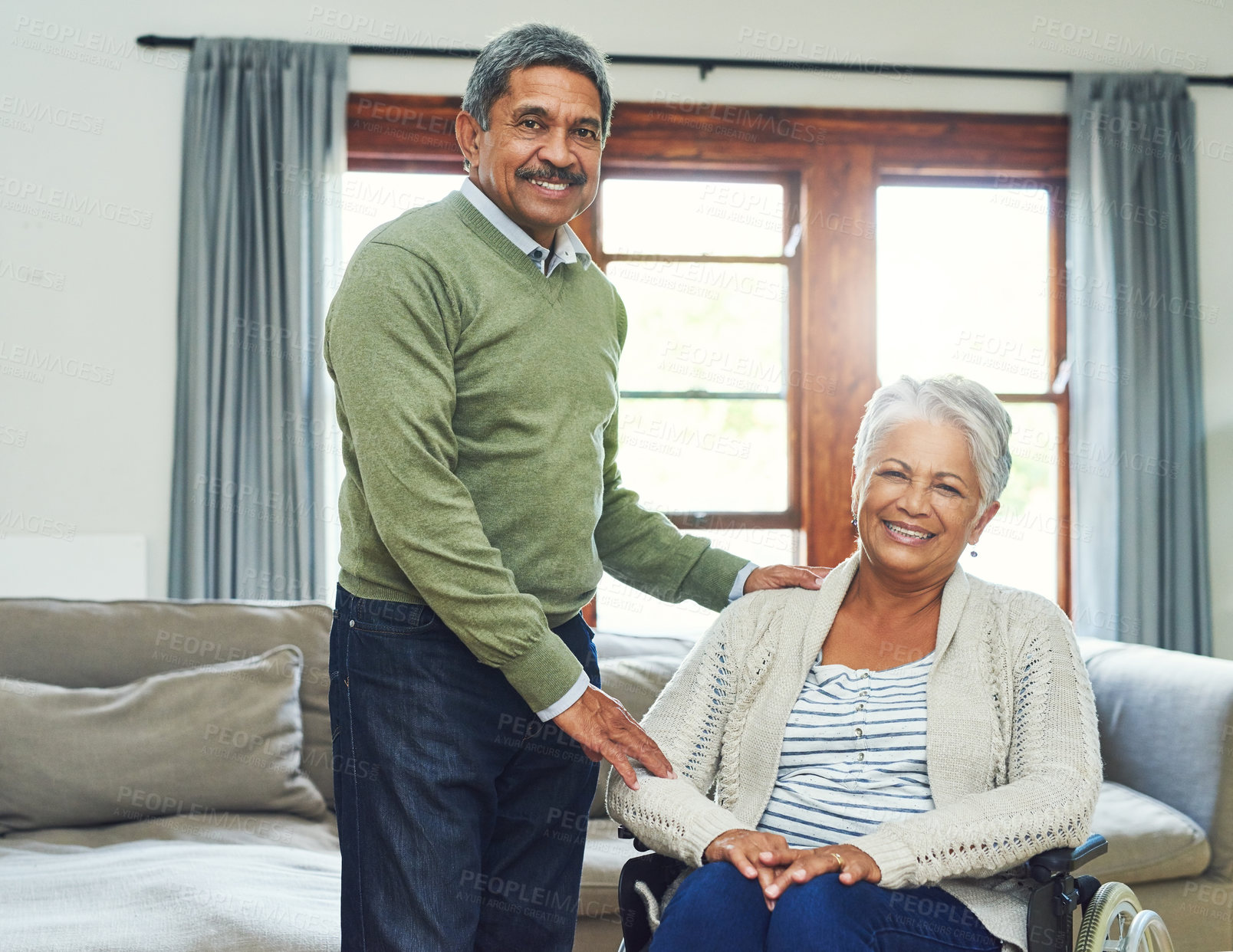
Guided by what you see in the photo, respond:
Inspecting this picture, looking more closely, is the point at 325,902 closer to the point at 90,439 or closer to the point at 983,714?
the point at 983,714

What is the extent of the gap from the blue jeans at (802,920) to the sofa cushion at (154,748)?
1.28 meters

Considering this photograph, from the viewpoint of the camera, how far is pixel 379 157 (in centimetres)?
371

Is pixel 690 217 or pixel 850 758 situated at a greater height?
pixel 690 217

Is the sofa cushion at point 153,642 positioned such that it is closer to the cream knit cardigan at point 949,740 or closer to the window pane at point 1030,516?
the cream knit cardigan at point 949,740

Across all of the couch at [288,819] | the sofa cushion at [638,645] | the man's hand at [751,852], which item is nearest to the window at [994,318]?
the couch at [288,819]

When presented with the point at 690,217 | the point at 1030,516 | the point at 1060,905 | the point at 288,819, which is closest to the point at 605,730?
the point at 1060,905

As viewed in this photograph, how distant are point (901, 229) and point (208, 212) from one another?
233 cm

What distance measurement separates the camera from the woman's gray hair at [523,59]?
137 centimetres

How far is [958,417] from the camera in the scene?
63.6 inches

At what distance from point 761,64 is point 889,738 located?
2.81m

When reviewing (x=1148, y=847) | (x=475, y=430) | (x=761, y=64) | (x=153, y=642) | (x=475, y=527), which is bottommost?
(x=1148, y=847)

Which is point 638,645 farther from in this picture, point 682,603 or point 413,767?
point 413,767

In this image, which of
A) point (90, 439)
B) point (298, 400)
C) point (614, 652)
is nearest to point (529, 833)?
point (614, 652)

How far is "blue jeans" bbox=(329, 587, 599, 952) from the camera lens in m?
1.33
